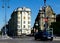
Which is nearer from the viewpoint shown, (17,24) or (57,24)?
(57,24)

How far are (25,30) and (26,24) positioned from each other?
4.24 metres

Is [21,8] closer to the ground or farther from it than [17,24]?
farther from it

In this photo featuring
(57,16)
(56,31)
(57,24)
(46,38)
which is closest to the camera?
(46,38)

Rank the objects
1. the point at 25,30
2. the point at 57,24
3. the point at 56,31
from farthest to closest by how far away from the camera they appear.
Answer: the point at 25,30
the point at 57,24
the point at 56,31

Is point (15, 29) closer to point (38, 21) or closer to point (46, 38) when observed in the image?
point (38, 21)

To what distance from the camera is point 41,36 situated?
42062 millimetres

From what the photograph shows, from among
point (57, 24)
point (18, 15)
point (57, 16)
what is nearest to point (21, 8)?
point (18, 15)

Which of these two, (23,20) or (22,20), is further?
(23,20)

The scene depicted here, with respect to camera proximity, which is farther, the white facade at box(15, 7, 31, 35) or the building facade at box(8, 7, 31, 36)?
the building facade at box(8, 7, 31, 36)

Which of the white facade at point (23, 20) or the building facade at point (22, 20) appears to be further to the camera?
the building facade at point (22, 20)

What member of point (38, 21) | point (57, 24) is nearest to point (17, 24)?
point (38, 21)

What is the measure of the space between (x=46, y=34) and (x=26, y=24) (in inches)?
4927

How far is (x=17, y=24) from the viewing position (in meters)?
168

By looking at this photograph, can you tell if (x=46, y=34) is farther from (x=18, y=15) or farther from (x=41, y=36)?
(x=18, y=15)
